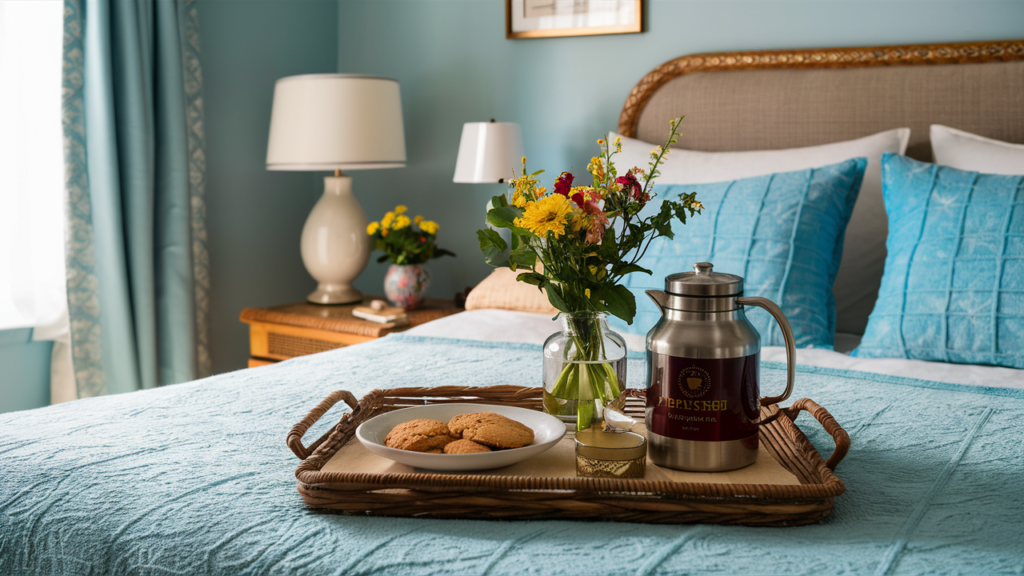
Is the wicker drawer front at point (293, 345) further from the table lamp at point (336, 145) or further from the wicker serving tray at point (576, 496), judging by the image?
the wicker serving tray at point (576, 496)

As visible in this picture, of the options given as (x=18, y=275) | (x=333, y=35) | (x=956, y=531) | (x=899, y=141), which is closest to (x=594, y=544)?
(x=956, y=531)

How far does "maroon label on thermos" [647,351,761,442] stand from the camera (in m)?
0.79

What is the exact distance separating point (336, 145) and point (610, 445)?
192cm

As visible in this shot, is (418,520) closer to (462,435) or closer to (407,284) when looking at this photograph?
(462,435)

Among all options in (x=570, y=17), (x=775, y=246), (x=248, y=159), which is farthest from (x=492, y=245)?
(x=248, y=159)

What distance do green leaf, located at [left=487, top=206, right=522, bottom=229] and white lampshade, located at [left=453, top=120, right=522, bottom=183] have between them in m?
1.57

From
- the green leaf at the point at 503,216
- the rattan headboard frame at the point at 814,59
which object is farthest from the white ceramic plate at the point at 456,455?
the rattan headboard frame at the point at 814,59

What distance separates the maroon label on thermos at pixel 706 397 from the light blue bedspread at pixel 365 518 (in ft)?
0.37

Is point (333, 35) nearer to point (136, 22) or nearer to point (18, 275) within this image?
point (136, 22)

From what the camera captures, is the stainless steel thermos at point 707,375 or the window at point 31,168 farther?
the window at point 31,168

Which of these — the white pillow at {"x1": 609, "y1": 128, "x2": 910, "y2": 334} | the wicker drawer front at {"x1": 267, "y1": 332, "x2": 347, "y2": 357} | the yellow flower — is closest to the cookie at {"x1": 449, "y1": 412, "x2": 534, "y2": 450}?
the yellow flower

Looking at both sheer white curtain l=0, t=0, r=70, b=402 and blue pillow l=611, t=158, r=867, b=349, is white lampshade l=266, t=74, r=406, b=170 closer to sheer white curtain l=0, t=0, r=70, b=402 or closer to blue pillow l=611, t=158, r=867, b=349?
sheer white curtain l=0, t=0, r=70, b=402

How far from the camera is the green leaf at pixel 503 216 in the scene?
3.00 feet

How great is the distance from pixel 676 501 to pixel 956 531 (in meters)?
0.27
